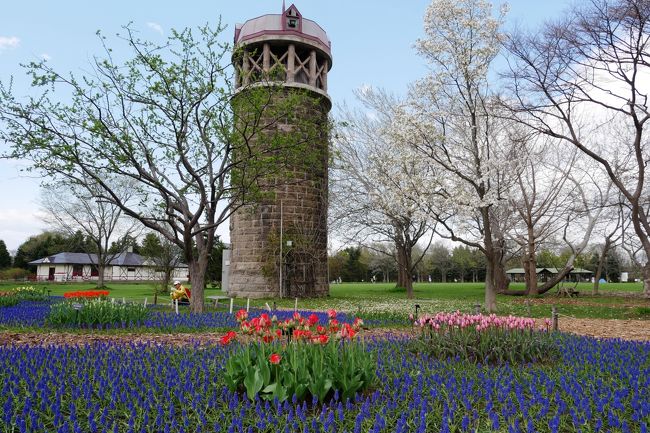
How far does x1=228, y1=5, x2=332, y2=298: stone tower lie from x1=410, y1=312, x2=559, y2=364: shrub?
1555 cm

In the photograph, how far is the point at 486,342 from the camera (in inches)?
271

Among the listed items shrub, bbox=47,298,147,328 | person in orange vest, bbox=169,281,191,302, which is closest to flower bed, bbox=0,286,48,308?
person in orange vest, bbox=169,281,191,302

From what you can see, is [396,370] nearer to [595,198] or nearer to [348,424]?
[348,424]

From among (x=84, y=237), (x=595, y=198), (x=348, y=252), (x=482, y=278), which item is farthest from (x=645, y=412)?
(x=482, y=278)

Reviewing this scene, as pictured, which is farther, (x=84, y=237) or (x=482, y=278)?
(x=482, y=278)

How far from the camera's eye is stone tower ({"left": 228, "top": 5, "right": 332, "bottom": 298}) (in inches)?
909

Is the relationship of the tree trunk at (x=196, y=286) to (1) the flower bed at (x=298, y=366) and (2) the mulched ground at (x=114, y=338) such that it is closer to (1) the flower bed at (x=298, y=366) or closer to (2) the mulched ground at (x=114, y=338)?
(2) the mulched ground at (x=114, y=338)

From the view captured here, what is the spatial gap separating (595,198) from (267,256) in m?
19.5

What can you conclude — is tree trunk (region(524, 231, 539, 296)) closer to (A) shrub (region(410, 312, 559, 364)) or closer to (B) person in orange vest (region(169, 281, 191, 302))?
(B) person in orange vest (region(169, 281, 191, 302))

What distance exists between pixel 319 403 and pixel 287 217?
1880 centimetres

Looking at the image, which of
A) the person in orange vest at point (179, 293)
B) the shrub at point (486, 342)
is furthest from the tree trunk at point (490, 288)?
the person in orange vest at point (179, 293)

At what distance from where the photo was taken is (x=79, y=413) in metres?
4.38

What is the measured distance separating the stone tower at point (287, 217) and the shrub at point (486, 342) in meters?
15.6

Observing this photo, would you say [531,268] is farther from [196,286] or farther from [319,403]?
[319,403]
